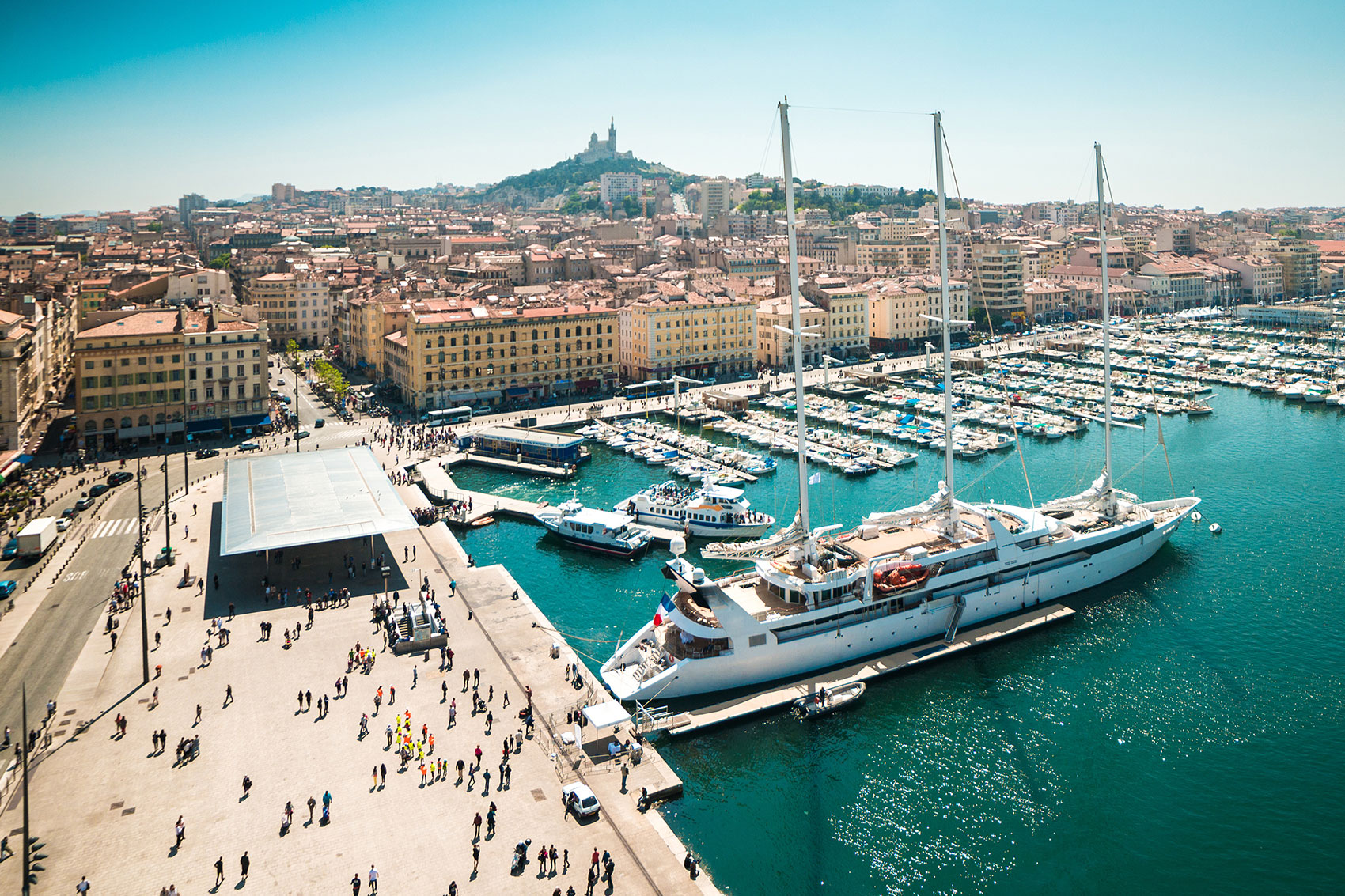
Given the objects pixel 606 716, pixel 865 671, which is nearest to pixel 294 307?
pixel 865 671

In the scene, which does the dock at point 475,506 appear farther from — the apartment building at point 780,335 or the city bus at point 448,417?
the apartment building at point 780,335

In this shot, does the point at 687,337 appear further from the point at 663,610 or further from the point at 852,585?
the point at 663,610

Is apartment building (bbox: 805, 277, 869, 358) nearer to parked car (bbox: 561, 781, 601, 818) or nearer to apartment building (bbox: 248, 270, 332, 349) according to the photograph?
apartment building (bbox: 248, 270, 332, 349)

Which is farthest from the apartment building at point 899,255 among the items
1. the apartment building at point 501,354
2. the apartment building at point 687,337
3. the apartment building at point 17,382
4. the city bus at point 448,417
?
the apartment building at point 17,382

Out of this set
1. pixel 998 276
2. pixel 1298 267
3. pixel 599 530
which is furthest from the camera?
pixel 1298 267

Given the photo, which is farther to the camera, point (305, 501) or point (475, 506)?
point (475, 506)

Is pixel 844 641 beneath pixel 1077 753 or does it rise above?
above

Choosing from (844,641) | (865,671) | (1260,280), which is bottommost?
(865,671)

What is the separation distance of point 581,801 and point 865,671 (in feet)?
47.6

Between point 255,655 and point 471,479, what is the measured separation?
30765 millimetres

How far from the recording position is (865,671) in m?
36.8

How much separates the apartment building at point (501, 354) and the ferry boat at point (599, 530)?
115ft

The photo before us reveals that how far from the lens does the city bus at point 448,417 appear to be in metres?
80.3

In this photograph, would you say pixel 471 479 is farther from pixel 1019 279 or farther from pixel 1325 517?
pixel 1019 279
